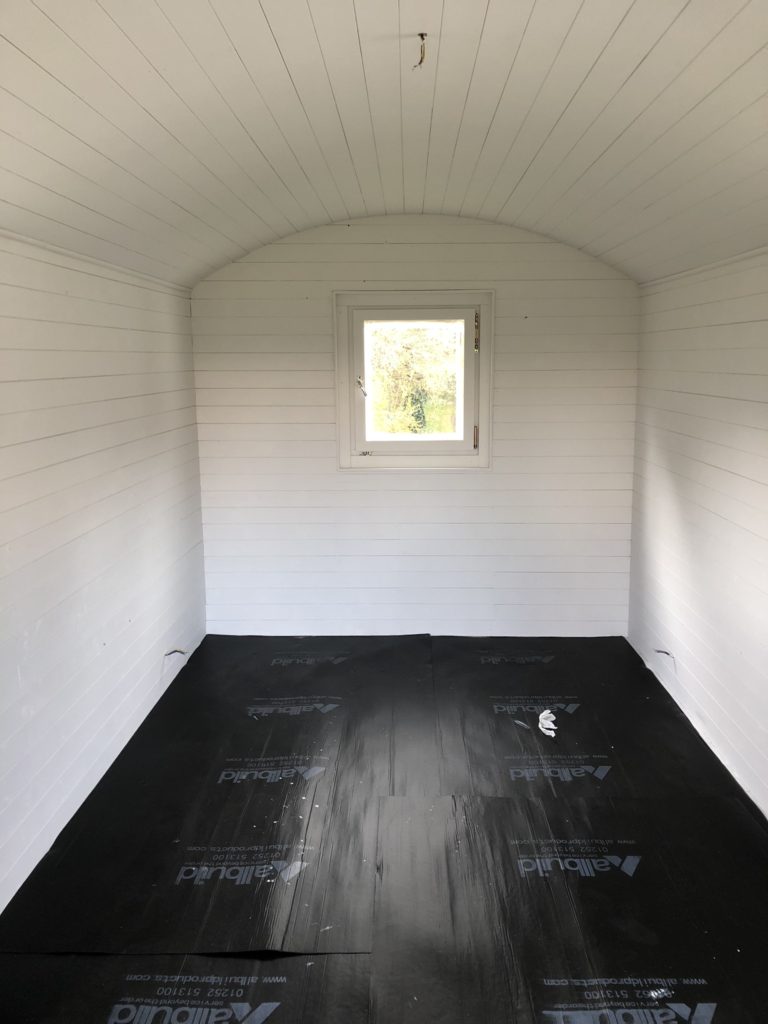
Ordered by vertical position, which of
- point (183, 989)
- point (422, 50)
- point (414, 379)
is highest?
point (422, 50)

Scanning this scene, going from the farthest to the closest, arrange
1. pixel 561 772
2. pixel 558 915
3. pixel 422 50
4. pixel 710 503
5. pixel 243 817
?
1. pixel 710 503
2. pixel 561 772
3. pixel 243 817
4. pixel 558 915
5. pixel 422 50

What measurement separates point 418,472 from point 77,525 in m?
2.15

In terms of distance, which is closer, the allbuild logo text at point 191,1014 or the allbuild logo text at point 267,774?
the allbuild logo text at point 191,1014

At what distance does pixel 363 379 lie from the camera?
4289 mm

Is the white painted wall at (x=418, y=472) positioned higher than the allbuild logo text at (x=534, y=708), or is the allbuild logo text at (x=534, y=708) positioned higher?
the white painted wall at (x=418, y=472)

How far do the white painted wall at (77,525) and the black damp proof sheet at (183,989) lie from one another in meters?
0.39

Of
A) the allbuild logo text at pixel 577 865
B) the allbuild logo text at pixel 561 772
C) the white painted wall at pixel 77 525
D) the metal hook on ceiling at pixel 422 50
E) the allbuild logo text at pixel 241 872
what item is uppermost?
the metal hook on ceiling at pixel 422 50

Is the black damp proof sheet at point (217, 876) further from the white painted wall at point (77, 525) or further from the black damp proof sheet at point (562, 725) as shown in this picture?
the black damp proof sheet at point (562, 725)

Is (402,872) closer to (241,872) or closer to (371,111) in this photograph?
(241,872)

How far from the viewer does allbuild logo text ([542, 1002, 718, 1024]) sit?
188 centimetres

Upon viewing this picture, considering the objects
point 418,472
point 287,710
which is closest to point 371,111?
point 418,472

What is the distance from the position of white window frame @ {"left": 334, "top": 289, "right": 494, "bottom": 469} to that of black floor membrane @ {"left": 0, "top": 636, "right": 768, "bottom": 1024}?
1.45 m

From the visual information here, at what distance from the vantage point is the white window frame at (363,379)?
420 cm

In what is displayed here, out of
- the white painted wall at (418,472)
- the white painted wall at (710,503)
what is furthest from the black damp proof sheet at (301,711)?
the white painted wall at (710,503)
